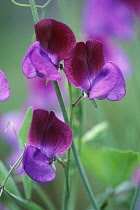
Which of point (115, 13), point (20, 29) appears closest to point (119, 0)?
point (115, 13)

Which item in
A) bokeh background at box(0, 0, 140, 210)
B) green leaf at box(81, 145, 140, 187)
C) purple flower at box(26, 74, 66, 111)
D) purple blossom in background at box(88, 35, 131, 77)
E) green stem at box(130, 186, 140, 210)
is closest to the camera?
green stem at box(130, 186, 140, 210)

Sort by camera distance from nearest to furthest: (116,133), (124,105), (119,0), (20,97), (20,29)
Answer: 1. (119,0)
2. (116,133)
3. (124,105)
4. (20,97)
5. (20,29)

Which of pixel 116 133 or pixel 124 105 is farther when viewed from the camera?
pixel 124 105

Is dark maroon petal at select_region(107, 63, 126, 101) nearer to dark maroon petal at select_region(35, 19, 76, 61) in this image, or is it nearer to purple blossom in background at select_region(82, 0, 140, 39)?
dark maroon petal at select_region(35, 19, 76, 61)

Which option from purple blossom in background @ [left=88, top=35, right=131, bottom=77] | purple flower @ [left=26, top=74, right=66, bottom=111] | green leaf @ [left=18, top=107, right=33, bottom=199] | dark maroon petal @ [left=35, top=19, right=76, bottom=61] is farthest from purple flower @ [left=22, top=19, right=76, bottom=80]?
purple flower @ [left=26, top=74, right=66, bottom=111]

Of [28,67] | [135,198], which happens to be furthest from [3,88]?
[135,198]

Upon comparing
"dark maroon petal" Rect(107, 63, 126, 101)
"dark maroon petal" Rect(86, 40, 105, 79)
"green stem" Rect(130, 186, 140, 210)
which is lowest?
"green stem" Rect(130, 186, 140, 210)

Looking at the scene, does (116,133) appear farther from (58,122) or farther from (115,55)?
(58,122)

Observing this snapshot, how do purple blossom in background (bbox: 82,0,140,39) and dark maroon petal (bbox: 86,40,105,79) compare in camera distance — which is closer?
dark maroon petal (bbox: 86,40,105,79)
